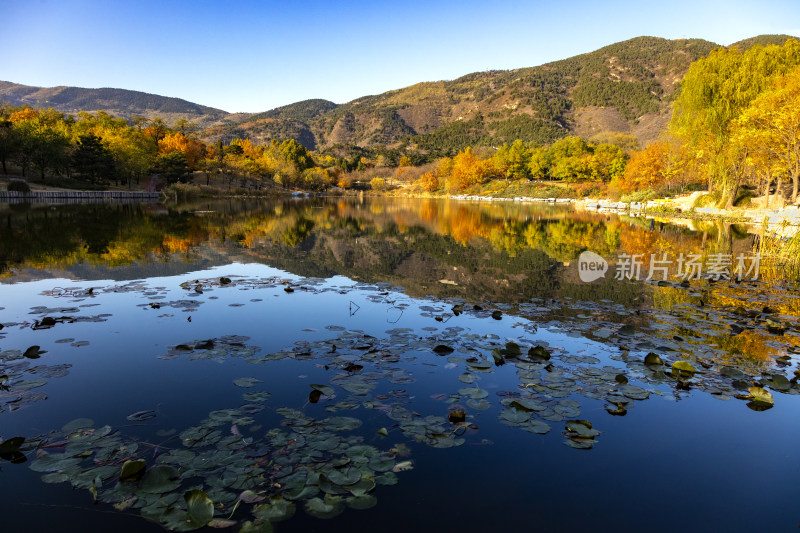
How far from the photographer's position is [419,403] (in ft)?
14.9

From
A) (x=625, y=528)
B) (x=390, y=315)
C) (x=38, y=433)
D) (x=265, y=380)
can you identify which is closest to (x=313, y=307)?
(x=390, y=315)

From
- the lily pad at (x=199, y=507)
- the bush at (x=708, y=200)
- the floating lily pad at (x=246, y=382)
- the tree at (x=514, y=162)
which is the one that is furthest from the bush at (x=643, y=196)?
the lily pad at (x=199, y=507)

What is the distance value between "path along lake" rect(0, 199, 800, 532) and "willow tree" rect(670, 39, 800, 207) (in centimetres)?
2913

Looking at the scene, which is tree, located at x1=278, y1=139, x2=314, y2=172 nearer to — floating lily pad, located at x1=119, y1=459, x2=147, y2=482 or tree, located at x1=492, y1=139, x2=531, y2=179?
tree, located at x1=492, y1=139, x2=531, y2=179

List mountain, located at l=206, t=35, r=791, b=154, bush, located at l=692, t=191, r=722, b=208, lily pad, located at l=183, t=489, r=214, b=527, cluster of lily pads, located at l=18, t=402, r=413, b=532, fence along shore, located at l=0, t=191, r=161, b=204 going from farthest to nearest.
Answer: mountain, located at l=206, t=35, r=791, b=154 < fence along shore, located at l=0, t=191, r=161, b=204 < bush, located at l=692, t=191, r=722, b=208 < cluster of lily pads, located at l=18, t=402, r=413, b=532 < lily pad, located at l=183, t=489, r=214, b=527

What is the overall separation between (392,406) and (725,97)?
40.2 meters

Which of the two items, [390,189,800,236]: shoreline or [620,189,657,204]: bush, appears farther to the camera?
[620,189,657,204]: bush

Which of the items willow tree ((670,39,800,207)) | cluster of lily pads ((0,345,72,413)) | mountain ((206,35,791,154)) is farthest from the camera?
mountain ((206,35,791,154))

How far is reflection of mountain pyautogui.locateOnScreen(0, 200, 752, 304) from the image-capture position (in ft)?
35.1

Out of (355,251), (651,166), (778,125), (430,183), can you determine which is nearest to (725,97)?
(778,125)

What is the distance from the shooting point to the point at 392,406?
4.43 metres

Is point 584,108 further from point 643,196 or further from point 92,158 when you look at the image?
point 92,158

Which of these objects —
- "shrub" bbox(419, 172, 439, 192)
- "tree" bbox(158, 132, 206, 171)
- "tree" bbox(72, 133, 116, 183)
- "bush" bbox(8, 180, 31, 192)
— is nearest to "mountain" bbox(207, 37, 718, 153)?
"shrub" bbox(419, 172, 439, 192)

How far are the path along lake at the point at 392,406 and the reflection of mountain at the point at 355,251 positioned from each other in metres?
0.50
